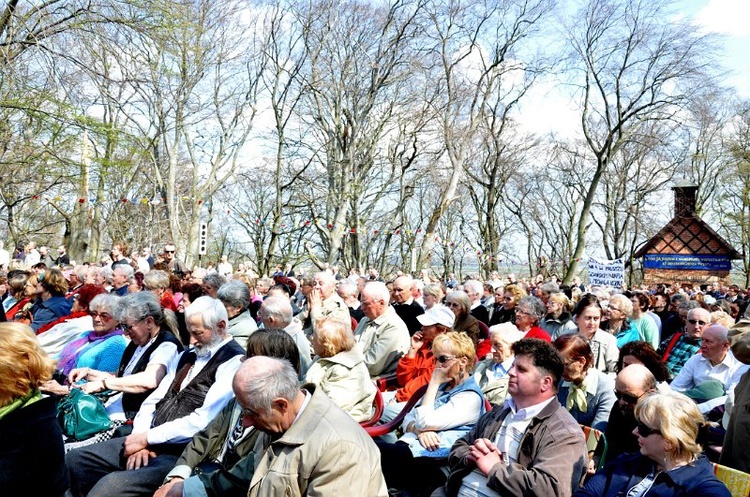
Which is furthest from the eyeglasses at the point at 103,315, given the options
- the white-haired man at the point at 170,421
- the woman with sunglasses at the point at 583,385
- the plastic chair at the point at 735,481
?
the plastic chair at the point at 735,481

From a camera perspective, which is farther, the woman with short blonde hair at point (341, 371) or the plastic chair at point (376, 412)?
the plastic chair at point (376, 412)

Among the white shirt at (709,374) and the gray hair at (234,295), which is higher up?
the gray hair at (234,295)

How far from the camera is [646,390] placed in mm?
4102

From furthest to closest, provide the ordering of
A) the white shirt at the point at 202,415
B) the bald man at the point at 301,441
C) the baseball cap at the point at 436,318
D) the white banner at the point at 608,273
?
the white banner at the point at 608,273 → the baseball cap at the point at 436,318 → the white shirt at the point at 202,415 → the bald man at the point at 301,441

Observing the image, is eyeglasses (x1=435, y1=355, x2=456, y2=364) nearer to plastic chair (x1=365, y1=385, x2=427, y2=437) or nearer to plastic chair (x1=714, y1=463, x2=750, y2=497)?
plastic chair (x1=365, y1=385, x2=427, y2=437)

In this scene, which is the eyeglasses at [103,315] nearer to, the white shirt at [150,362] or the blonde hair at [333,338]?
the white shirt at [150,362]

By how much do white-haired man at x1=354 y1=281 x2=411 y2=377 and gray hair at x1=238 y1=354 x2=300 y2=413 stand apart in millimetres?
3647

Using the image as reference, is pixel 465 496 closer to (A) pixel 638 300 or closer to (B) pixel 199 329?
(B) pixel 199 329

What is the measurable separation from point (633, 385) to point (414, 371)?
2.43 meters

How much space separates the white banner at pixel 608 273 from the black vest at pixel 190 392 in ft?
38.7

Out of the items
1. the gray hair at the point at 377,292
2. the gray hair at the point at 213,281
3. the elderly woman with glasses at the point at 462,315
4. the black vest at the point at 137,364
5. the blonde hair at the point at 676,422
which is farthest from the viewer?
the gray hair at the point at 213,281

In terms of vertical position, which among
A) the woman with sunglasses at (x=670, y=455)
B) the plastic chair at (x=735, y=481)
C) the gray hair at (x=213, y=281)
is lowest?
the plastic chair at (x=735, y=481)

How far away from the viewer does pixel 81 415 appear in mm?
4758

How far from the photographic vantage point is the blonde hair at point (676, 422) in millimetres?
3174
